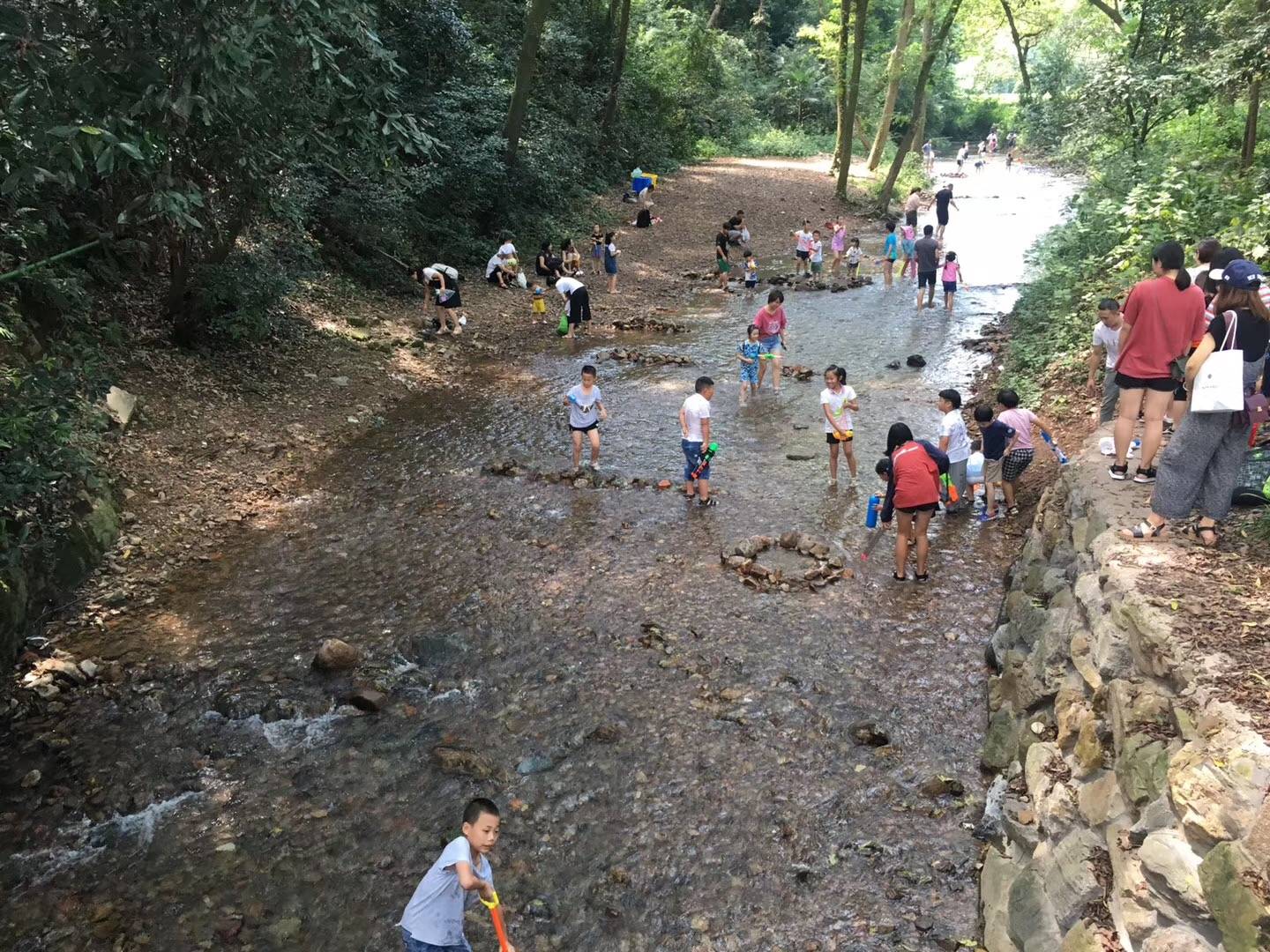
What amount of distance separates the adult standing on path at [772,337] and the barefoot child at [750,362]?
12cm

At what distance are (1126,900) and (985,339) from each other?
14800mm

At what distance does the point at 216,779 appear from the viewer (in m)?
6.43

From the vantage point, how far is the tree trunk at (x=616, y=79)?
96.2 ft

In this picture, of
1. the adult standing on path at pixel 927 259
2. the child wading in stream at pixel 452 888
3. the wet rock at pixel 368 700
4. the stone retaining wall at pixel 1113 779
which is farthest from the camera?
the adult standing on path at pixel 927 259

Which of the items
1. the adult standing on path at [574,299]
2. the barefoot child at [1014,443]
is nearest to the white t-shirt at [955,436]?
the barefoot child at [1014,443]

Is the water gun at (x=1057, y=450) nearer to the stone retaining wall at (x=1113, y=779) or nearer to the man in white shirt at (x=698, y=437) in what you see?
the stone retaining wall at (x=1113, y=779)

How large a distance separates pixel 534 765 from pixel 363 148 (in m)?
6.34

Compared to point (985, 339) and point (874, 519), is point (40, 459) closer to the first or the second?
point (874, 519)

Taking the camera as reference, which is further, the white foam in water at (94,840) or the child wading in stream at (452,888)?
the white foam in water at (94,840)

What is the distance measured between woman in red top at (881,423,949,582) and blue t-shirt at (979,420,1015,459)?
1.06 m

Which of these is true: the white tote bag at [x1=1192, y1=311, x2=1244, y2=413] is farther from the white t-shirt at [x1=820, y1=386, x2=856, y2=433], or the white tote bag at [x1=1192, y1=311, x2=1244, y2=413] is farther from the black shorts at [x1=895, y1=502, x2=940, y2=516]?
the white t-shirt at [x1=820, y1=386, x2=856, y2=433]

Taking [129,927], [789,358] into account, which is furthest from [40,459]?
[789,358]

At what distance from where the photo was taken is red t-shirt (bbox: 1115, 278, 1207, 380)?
7.23 meters

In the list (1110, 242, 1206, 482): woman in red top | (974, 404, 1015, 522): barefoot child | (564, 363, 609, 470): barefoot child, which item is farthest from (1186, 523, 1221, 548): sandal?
(564, 363, 609, 470): barefoot child
